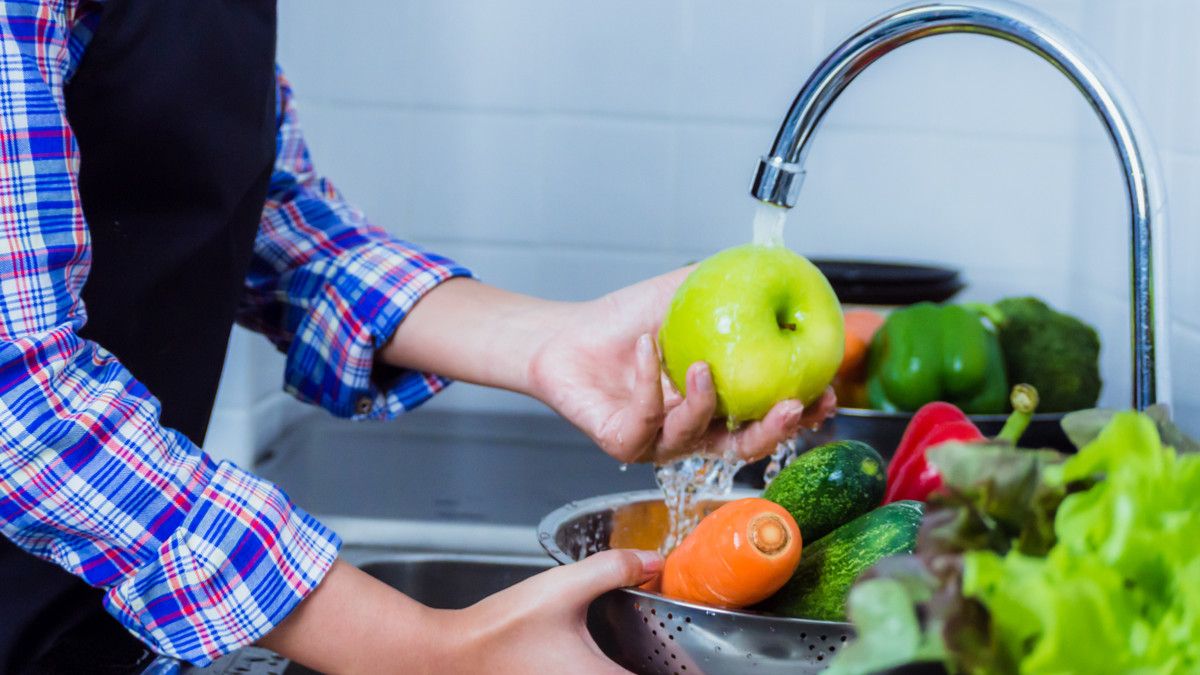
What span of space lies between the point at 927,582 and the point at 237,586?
1.39 ft

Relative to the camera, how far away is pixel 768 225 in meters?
0.80

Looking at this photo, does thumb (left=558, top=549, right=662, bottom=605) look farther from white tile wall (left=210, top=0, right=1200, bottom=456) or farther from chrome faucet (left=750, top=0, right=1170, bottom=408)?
white tile wall (left=210, top=0, right=1200, bottom=456)

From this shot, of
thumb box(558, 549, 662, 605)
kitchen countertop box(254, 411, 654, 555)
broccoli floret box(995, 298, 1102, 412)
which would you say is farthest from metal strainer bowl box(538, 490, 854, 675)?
broccoli floret box(995, 298, 1102, 412)

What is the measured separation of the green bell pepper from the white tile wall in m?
0.45

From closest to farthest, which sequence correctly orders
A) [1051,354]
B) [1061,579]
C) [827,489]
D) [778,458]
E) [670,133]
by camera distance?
[1061,579]
[827,489]
[778,458]
[1051,354]
[670,133]

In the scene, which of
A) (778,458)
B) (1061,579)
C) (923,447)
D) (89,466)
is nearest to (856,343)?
(778,458)

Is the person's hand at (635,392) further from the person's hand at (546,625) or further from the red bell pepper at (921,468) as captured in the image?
the person's hand at (546,625)

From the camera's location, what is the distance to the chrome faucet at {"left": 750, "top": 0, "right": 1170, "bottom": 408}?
66 cm

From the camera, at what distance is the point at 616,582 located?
2.19ft

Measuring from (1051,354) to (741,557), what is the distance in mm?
711

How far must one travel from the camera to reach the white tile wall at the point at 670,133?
1652 millimetres

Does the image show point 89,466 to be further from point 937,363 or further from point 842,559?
point 937,363

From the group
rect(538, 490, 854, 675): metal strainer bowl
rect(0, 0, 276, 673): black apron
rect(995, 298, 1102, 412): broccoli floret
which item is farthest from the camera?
rect(995, 298, 1102, 412): broccoli floret

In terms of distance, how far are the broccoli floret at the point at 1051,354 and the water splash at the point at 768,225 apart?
55cm
